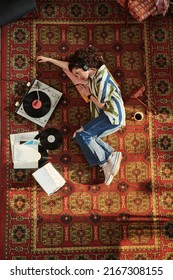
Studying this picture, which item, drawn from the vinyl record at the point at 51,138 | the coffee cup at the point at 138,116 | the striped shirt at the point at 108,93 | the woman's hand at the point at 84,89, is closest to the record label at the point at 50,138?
the vinyl record at the point at 51,138

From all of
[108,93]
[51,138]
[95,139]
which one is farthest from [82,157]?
[108,93]

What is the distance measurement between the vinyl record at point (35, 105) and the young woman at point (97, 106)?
36cm

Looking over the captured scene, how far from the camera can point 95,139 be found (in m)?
4.38

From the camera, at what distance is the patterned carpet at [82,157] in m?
4.40

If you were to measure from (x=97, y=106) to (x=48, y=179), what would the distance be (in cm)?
89

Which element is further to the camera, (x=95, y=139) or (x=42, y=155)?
Result: (x=42, y=155)

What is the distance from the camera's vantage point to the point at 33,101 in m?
4.47

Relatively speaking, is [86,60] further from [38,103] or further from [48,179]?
[48,179]

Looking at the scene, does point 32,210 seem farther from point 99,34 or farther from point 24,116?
point 99,34

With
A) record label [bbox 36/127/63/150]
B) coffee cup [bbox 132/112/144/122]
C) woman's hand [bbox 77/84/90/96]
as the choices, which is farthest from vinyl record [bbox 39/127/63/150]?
coffee cup [bbox 132/112/144/122]

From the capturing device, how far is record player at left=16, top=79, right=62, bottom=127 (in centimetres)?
448

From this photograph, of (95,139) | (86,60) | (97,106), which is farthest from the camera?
(95,139)

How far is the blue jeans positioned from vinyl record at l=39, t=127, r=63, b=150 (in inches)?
8.9

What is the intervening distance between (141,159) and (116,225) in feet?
2.35
